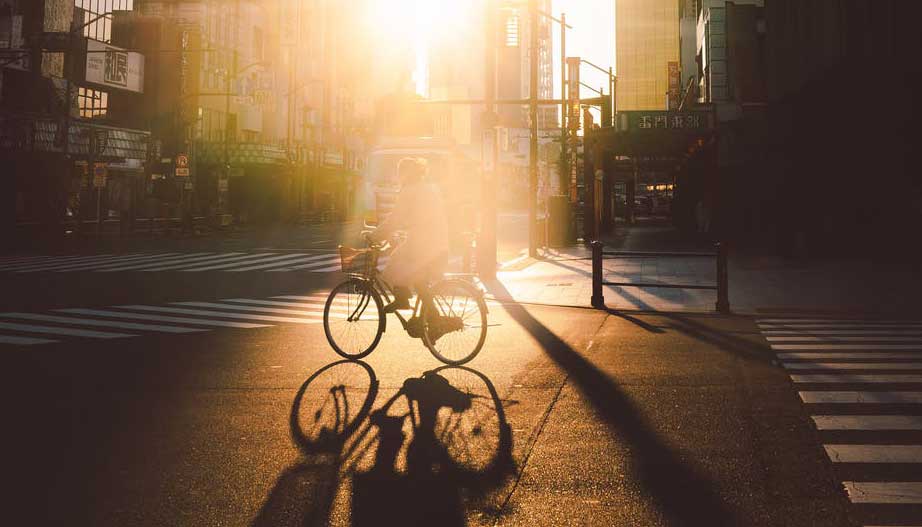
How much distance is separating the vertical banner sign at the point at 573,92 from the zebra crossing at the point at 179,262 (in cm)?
1078

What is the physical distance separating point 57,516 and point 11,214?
3768 cm

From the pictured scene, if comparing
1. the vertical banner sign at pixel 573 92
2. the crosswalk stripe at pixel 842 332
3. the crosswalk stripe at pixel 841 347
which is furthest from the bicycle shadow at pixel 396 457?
the vertical banner sign at pixel 573 92

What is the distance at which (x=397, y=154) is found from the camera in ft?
113

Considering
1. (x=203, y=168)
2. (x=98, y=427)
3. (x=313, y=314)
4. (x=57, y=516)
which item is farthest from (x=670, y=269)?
(x=203, y=168)

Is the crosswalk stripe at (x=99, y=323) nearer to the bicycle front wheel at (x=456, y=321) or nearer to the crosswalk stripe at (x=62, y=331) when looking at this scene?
the crosswalk stripe at (x=62, y=331)

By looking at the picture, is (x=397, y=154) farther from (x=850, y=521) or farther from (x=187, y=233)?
(x=850, y=521)

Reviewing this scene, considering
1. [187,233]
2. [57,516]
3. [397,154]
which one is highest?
[397,154]

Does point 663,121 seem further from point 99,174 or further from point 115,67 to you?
point 115,67

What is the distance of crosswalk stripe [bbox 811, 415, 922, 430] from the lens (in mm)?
5602

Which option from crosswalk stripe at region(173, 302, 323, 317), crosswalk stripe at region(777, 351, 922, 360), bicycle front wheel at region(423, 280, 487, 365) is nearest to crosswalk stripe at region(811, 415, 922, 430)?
crosswalk stripe at region(777, 351, 922, 360)

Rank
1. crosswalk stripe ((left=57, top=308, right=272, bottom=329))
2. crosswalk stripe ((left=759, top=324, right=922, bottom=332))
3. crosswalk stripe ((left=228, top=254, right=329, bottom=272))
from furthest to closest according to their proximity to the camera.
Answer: crosswalk stripe ((left=228, top=254, right=329, bottom=272)) < crosswalk stripe ((left=57, top=308, right=272, bottom=329)) < crosswalk stripe ((left=759, top=324, right=922, bottom=332))

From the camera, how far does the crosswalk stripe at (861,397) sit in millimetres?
6418

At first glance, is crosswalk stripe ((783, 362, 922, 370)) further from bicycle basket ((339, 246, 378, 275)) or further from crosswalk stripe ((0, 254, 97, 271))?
crosswalk stripe ((0, 254, 97, 271))

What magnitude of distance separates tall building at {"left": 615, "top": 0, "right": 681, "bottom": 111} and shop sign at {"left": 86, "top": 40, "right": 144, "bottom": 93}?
4183 inches
